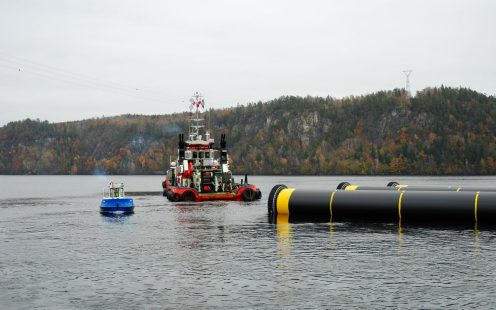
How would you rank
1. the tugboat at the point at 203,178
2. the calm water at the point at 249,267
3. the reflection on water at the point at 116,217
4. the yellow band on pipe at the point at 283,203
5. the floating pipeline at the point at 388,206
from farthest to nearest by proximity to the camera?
1. the tugboat at the point at 203,178
2. the reflection on water at the point at 116,217
3. the yellow band on pipe at the point at 283,203
4. the floating pipeline at the point at 388,206
5. the calm water at the point at 249,267

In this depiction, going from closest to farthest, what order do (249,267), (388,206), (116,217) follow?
(249,267), (388,206), (116,217)

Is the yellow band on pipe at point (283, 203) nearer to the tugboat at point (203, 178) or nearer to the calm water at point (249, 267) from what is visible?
the calm water at point (249, 267)

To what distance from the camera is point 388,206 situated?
41.1m

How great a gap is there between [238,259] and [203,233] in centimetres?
1118

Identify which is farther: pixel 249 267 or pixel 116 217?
pixel 116 217

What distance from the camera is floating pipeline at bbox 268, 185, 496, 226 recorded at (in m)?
38.5

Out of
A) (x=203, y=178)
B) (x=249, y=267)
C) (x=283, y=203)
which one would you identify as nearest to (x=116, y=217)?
(x=283, y=203)

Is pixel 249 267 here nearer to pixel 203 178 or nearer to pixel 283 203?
pixel 283 203

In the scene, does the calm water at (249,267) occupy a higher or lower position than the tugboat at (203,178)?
lower

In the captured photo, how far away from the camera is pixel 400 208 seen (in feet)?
134

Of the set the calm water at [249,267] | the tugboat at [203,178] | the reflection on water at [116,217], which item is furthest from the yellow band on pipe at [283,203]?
the tugboat at [203,178]

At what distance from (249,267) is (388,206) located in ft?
62.5

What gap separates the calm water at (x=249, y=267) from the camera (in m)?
18.8

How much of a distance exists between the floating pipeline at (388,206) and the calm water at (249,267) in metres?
1.86
